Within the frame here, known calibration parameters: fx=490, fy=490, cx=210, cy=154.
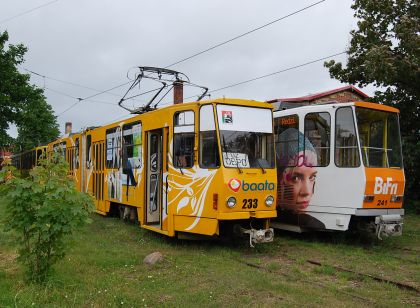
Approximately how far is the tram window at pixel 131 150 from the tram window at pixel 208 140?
2.52 meters

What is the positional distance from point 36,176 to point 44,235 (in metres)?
0.78

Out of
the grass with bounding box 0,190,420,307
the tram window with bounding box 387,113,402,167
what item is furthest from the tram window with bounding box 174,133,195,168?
the tram window with bounding box 387,113,402,167

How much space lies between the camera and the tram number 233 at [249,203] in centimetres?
901

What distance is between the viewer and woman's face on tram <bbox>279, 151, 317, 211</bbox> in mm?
10562

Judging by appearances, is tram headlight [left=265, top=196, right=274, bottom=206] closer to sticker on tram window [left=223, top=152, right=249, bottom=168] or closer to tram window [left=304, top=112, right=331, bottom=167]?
sticker on tram window [left=223, top=152, right=249, bottom=168]

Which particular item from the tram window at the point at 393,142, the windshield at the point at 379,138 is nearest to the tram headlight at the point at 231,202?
the windshield at the point at 379,138

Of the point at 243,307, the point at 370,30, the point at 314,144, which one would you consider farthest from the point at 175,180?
the point at 370,30

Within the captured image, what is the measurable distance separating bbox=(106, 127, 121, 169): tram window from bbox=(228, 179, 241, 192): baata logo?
15.8ft

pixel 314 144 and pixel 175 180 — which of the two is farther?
pixel 314 144

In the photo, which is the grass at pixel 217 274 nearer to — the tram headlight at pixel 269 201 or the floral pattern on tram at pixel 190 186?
the floral pattern on tram at pixel 190 186

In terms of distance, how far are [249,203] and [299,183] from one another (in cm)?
216

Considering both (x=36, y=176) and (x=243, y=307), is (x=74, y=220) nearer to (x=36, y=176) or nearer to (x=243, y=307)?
(x=36, y=176)

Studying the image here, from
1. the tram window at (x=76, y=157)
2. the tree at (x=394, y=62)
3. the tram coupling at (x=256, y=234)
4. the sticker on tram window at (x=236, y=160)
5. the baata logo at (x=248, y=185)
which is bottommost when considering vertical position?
the tram coupling at (x=256, y=234)

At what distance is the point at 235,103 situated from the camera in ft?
30.5
